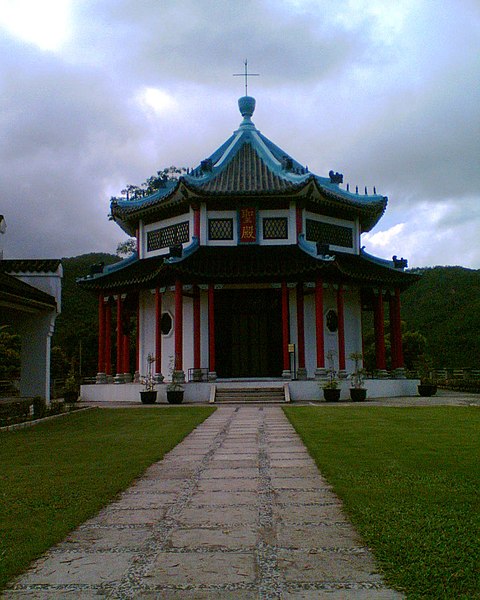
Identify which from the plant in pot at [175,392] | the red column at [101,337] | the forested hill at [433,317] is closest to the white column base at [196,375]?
the plant in pot at [175,392]

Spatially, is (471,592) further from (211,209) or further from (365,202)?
(365,202)

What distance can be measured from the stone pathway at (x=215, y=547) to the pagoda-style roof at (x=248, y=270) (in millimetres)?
14904

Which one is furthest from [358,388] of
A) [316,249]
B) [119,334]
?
[119,334]

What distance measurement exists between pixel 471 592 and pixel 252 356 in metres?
20.8

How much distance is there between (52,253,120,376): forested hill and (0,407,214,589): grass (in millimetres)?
20477

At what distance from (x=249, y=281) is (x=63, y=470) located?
15.4m

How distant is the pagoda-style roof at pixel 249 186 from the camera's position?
23.4 meters

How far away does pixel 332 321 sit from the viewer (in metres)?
24.2

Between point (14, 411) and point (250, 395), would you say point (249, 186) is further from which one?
point (14, 411)

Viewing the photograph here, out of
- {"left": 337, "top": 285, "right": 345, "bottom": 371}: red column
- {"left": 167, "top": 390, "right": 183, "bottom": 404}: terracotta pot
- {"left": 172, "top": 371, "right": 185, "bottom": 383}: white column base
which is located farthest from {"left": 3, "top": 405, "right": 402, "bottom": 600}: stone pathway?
{"left": 337, "top": 285, "right": 345, "bottom": 371}: red column

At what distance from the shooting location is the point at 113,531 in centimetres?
455

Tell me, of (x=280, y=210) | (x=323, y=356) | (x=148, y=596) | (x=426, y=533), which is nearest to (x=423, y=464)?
(x=426, y=533)

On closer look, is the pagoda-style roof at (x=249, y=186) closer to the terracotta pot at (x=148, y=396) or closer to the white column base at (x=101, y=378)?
the white column base at (x=101, y=378)

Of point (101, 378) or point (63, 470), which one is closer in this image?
point (63, 470)
